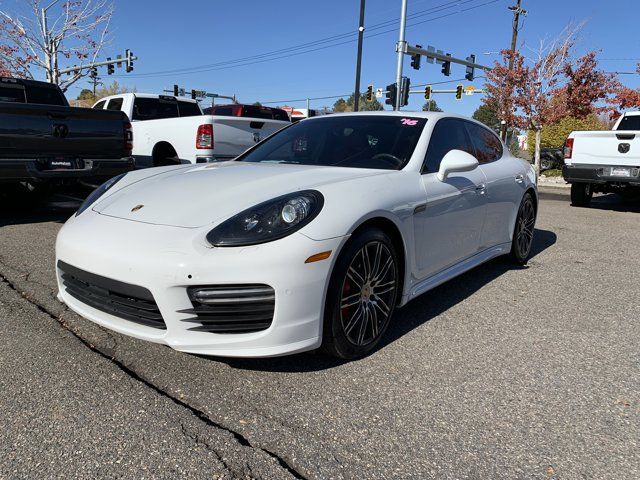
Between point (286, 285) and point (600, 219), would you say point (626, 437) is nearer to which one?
point (286, 285)

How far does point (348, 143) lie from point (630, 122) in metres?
9.30

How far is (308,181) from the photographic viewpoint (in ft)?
9.49

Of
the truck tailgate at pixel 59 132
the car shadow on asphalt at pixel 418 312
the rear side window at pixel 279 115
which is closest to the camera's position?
the car shadow on asphalt at pixel 418 312

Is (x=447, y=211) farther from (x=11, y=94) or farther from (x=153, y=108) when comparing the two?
(x=153, y=108)

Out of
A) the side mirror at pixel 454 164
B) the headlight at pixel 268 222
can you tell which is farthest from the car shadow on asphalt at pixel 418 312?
the side mirror at pixel 454 164

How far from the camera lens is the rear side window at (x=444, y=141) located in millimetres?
3559

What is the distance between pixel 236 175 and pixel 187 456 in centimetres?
176

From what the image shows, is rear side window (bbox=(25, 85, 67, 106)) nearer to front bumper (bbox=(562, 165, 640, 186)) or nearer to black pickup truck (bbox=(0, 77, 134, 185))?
black pickup truck (bbox=(0, 77, 134, 185))

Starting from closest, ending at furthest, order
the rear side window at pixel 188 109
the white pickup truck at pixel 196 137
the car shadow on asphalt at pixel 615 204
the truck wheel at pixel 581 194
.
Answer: the white pickup truck at pixel 196 137 < the truck wheel at pixel 581 194 < the car shadow on asphalt at pixel 615 204 < the rear side window at pixel 188 109

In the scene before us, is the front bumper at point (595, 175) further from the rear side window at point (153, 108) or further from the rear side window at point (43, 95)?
the rear side window at point (43, 95)

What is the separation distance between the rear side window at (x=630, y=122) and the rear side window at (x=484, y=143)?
23.0ft

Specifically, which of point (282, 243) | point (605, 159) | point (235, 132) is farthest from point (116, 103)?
point (282, 243)

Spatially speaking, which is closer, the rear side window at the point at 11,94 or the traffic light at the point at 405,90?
the rear side window at the point at 11,94

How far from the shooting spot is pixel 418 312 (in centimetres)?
366
